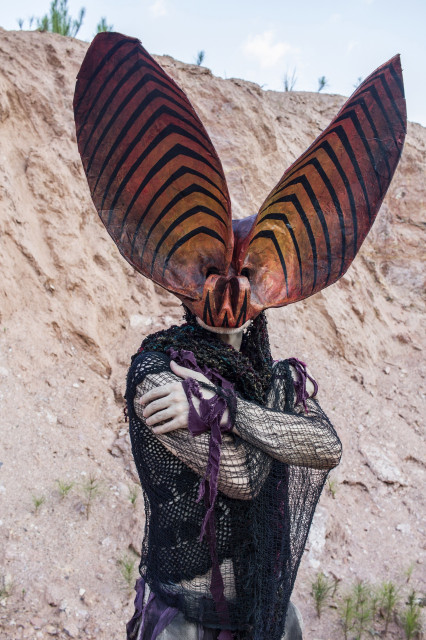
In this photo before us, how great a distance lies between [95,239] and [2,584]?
10.1 ft

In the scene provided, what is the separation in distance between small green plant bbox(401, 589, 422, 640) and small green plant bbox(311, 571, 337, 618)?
46cm

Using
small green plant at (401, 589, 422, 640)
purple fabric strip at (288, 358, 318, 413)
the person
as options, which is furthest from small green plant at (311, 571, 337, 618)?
purple fabric strip at (288, 358, 318, 413)

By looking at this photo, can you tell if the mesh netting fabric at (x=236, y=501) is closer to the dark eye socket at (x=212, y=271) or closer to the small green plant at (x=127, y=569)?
the dark eye socket at (x=212, y=271)

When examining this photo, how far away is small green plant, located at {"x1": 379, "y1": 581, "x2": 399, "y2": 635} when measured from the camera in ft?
11.5

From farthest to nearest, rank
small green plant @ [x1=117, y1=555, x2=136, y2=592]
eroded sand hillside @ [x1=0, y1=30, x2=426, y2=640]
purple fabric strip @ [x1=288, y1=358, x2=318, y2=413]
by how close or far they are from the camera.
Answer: eroded sand hillside @ [x1=0, y1=30, x2=426, y2=640] → small green plant @ [x1=117, y1=555, x2=136, y2=592] → purple fabric strip @ [x1=288, y1=358, x2=318, y2=413]

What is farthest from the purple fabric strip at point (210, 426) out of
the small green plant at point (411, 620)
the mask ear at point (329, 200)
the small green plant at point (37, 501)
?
the small green plant at point (411, 620)

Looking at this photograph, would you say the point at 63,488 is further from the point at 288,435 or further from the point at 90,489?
the point at 288,435

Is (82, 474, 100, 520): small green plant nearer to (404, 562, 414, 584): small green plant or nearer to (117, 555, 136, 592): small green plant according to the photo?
(117, 555, 136, 592): small green plant

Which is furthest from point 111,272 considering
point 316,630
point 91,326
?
point 316,630

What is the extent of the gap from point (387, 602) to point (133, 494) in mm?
1815

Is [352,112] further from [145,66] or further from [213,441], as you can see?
[213,441]

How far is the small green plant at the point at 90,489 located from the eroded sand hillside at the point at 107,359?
15 millimetres

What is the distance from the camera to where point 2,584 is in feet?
9.80

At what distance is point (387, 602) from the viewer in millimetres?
3592
